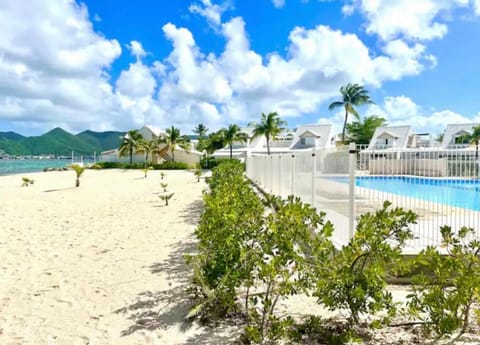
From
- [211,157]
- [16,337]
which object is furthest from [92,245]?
[211,157]

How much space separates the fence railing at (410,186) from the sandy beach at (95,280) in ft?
8.43

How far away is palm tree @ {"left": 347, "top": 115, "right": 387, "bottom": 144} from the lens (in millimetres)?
60531

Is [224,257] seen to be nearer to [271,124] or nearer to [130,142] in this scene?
[271,124]

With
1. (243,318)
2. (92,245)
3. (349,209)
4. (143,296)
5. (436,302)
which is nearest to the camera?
(436,302)

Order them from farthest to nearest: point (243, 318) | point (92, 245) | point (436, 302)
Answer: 1. point (92, 245)
2. point (243, 318)
3. point (436, 302)

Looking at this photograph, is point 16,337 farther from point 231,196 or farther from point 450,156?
point 450,156

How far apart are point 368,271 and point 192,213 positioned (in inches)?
336

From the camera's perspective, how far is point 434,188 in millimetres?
5480

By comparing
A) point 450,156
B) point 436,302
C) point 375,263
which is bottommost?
point 436,302

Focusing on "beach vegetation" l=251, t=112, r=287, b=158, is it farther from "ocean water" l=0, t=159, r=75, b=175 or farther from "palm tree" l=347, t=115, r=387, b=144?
"ocean water" l=0, t=159, r=75, b=175

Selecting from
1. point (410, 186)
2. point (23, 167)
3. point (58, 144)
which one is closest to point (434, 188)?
point (410, 186)

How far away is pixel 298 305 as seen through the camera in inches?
168

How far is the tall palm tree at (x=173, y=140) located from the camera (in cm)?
4978

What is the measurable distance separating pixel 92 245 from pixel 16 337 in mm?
3928
